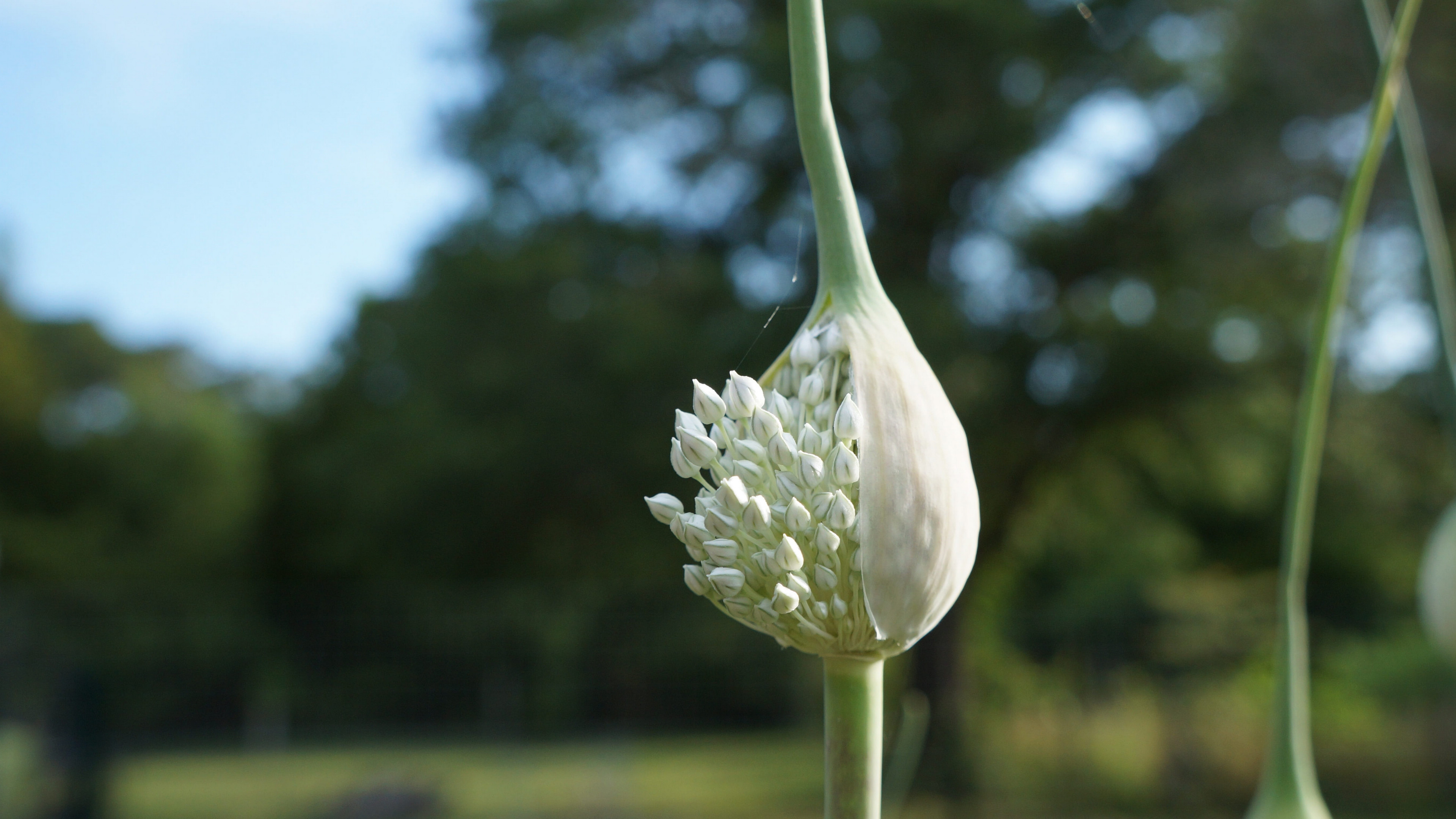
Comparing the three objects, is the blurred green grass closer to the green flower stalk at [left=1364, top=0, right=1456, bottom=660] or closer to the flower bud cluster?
the green flower stalk at [left=1364, top=0, right=1456, bottom=660]

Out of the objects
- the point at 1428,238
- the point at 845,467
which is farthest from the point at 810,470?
the point at 1428,238

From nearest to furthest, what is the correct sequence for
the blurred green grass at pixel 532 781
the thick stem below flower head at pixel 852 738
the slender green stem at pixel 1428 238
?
the thick stem below flower head at pixel 852 738
the slender green stem at pixel 1428 238
the blurred green grass at pixel 532 781

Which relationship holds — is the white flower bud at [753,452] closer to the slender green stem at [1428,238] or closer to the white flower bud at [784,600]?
the white flower bud at [784,600]

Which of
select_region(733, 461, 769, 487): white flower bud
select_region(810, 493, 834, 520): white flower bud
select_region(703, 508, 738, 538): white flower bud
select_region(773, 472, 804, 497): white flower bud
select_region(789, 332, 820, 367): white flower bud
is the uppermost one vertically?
select_region(789, 332, 820, 367): white flower bud

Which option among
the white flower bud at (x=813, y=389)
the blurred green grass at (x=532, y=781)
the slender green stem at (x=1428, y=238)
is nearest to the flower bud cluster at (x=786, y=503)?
the white flower bud at (x=813, y=389)

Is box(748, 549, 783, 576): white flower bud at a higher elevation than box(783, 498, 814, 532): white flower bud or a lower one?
lower

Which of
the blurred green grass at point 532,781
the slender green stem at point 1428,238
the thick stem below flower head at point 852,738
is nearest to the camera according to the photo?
the thick stem below flower head at point 852,738

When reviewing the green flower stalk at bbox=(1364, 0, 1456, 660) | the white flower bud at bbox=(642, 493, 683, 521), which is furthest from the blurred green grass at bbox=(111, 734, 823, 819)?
the white flower bud at bbox=(642, 493, 683, 521)

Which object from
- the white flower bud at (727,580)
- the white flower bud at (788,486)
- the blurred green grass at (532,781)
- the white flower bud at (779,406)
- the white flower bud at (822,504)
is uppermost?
the white flower bud at (779,406)
